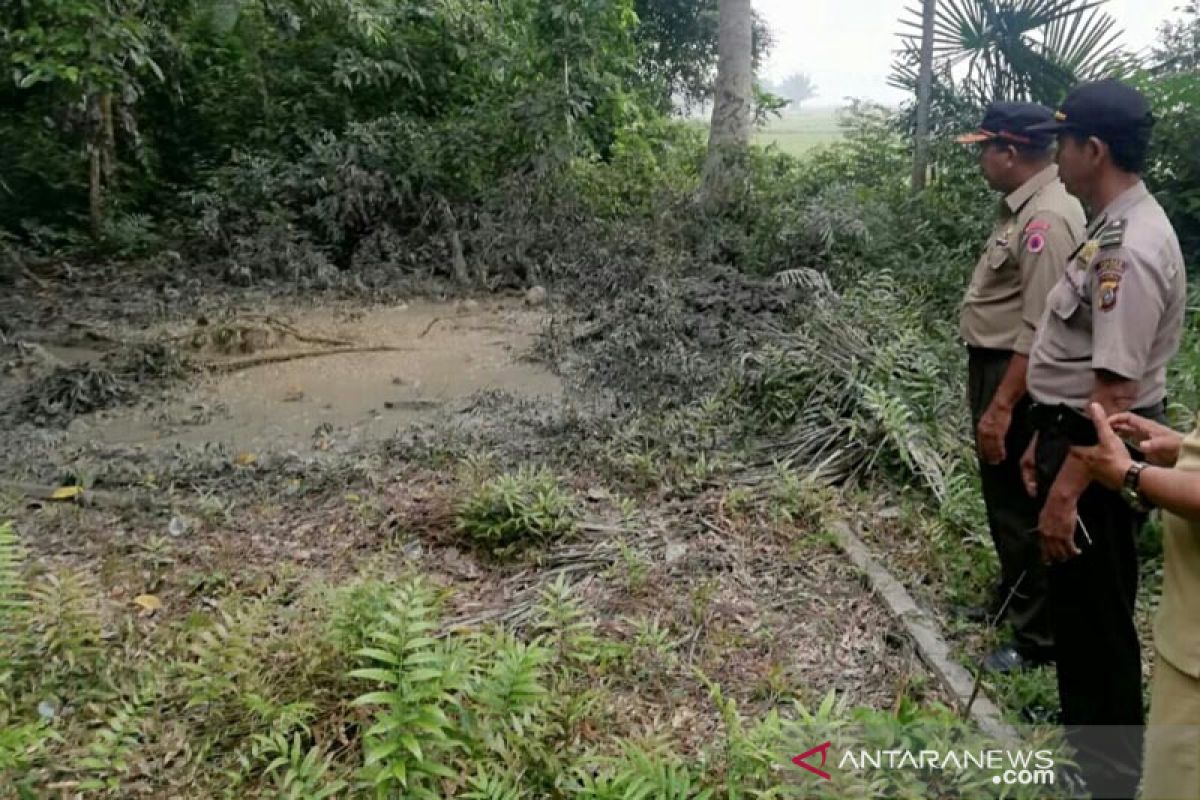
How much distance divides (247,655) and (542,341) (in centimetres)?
441

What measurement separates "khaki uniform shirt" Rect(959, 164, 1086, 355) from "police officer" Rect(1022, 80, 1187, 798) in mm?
409

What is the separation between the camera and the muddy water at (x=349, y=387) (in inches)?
215

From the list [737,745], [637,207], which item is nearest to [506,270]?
[637,207]

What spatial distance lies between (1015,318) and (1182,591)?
1.48m

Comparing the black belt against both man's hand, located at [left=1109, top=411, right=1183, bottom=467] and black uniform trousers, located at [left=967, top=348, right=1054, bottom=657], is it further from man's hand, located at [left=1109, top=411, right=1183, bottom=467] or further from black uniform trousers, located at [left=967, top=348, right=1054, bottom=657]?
black uniform trousers, located at [left=967, top=348, right=1054, bottom=657]

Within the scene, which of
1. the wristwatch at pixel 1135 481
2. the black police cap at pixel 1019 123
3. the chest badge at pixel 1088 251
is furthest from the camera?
the black police cap at pixel 1019 123

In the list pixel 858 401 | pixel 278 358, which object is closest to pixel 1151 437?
pixel 858 401

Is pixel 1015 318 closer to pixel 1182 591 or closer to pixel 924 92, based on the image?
pixel 1182 591

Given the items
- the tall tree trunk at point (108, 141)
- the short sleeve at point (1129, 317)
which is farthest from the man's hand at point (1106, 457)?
the tall tree trunk at point (108, 141)

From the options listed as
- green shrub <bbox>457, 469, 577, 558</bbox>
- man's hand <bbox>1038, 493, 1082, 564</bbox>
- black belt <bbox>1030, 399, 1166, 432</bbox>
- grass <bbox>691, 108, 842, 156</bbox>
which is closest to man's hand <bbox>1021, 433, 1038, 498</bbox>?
black belt <bbox>1030, 399, 1166, 432</bbox>

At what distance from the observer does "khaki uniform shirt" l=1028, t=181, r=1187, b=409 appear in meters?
2.20

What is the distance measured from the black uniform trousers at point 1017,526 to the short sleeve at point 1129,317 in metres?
0.79

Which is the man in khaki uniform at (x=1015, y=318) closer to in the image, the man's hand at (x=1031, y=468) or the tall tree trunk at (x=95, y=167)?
the man's hand at (x=1031, y=468)

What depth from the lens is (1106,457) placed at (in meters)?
1.94
